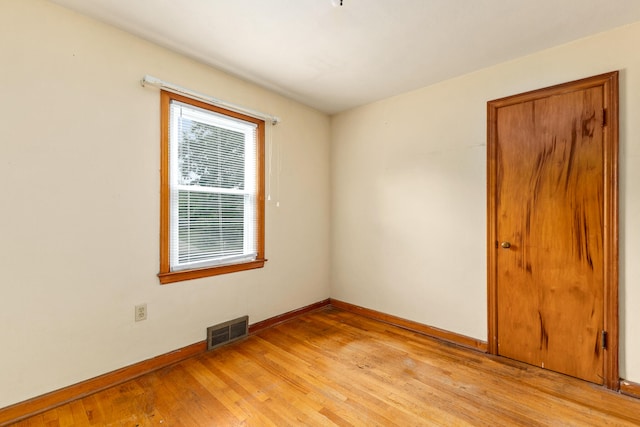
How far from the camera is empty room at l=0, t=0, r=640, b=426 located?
171cm

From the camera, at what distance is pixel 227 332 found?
8.50ft

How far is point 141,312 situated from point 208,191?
105cm

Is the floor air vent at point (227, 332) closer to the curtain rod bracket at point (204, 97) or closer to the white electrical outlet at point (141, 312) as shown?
the white electrical outlet at point (141, 312)

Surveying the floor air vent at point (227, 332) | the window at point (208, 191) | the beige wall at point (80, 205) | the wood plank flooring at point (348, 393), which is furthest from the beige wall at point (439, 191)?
the beige wall at point (80, 205)

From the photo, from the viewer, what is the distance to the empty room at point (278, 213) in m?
1.71

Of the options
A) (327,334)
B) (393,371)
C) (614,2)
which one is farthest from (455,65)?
(327,334)

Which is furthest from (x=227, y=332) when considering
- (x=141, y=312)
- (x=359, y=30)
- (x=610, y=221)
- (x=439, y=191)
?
(x=610, y=221)

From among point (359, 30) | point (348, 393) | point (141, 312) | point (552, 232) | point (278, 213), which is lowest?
point (348, 393)

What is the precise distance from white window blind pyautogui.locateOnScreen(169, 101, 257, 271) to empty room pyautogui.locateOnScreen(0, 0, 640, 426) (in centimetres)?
2

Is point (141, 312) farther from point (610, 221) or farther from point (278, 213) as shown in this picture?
point (610, 221)

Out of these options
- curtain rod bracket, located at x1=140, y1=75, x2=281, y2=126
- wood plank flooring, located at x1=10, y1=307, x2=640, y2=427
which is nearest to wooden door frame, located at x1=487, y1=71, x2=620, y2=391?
wood plank flooring, located at x1=10, y1=307, x2=640, y2=427

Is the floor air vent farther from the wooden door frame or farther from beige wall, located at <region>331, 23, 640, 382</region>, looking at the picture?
the wooden door frame

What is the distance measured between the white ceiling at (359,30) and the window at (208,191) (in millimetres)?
473

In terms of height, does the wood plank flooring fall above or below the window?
below
